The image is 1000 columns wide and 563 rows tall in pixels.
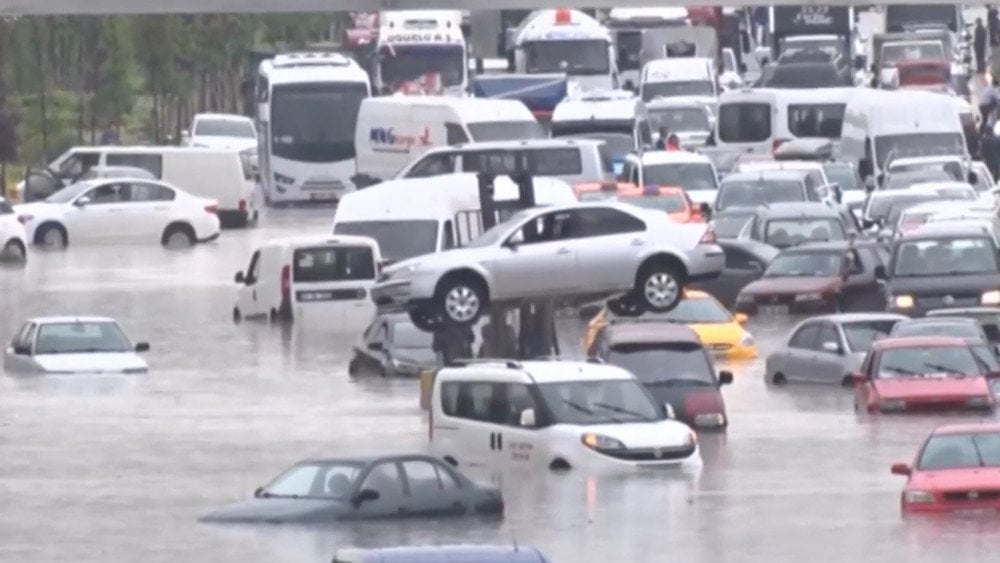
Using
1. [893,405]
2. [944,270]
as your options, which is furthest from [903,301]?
[893,405]

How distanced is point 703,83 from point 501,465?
1695 inches

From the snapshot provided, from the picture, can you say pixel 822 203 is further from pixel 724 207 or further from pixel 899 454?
pixel 899 454

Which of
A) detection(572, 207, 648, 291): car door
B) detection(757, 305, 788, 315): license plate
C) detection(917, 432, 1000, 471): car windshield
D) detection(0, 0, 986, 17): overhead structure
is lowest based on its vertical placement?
detection(757, 305, 788, 315): license plate

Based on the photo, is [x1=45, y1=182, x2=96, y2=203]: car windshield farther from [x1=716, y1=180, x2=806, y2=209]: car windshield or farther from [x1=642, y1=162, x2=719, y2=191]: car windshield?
[x1=716, y1=180, x2=806, y2=209]: car windshield

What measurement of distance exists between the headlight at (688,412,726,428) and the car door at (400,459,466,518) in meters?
8.93

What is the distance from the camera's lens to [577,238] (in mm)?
38969

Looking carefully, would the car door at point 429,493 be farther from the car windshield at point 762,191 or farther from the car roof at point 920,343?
the car windshield at point 762,191

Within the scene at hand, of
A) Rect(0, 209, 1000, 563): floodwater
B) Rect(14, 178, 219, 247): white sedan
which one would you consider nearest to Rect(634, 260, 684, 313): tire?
Rect(0, 209, 1000, 563): floodwater

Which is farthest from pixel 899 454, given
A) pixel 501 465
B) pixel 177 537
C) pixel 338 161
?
pixel 338 161

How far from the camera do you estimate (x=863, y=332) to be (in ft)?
141

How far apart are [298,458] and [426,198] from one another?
1093cm

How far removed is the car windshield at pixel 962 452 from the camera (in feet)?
97.9

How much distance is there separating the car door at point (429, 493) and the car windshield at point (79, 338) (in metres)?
16.4

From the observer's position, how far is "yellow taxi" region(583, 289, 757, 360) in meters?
44.9
